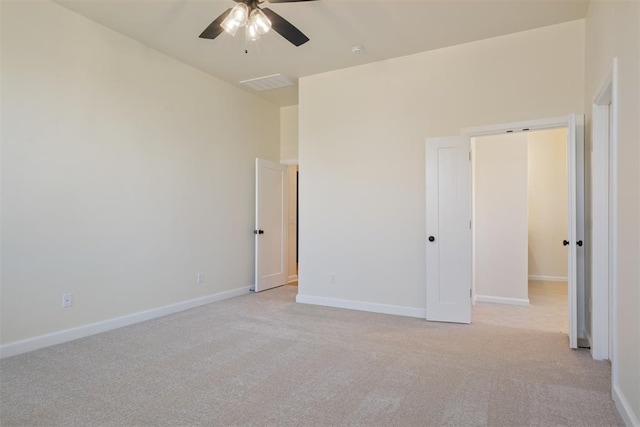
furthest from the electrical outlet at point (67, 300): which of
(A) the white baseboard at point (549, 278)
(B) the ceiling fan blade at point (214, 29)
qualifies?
(A) the white baseboard at point (549, 278)

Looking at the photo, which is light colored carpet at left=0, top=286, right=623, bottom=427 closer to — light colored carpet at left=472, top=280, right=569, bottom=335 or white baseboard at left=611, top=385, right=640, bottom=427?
white baseboard at left=611, top=385, right=640, bottom=427

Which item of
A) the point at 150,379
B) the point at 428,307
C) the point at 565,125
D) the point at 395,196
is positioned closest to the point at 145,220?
the point at 150,379

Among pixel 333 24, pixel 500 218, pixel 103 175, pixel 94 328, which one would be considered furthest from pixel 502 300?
pixel 103 175

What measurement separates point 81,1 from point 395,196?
363cm

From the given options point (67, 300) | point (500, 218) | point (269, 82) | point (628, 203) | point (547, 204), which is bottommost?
point (67, 300)

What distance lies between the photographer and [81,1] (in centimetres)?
330

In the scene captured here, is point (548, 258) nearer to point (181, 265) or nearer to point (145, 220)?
point (181, 265)

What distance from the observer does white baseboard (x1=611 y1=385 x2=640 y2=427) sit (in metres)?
1.85

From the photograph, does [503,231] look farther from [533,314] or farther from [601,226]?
[601,226]

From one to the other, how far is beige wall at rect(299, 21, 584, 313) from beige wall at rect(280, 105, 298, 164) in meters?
1.25

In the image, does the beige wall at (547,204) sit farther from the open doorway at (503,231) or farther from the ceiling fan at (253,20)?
the ceiling fan at (253,20)

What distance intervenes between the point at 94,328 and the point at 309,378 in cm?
234

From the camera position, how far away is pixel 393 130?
4.49m

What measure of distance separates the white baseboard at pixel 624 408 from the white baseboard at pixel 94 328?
4.11 meters
